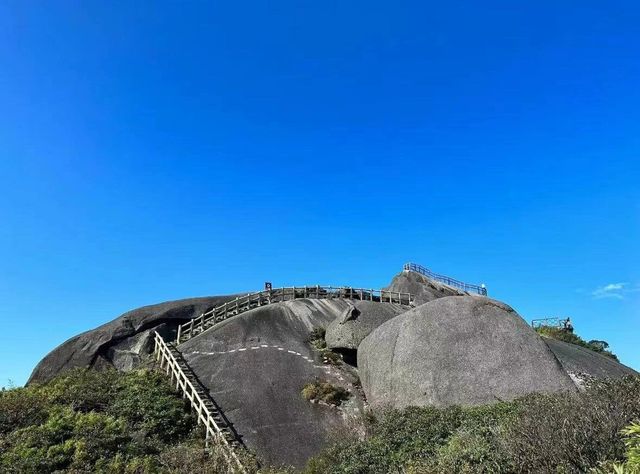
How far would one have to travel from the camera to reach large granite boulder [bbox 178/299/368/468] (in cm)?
1881

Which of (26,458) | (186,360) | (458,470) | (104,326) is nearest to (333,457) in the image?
(458,470)

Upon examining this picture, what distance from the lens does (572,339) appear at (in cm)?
4131

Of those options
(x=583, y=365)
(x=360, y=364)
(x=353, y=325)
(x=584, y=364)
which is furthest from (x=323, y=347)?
(x=584, y=364)

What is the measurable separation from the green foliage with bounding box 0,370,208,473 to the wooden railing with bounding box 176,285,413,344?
21.0 ft

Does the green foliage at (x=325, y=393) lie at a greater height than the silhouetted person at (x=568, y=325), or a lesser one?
lesser

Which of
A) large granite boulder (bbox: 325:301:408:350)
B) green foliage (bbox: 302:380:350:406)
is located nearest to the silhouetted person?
large granite boulder (bbox: 325:301:408:350)

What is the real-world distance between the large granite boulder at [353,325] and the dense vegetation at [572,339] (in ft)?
65.2

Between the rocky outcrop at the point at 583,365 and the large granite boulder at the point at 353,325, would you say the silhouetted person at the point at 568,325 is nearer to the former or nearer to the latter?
the rocky outcrop at the point at 583,365

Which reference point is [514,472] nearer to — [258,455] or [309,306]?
[258,455]

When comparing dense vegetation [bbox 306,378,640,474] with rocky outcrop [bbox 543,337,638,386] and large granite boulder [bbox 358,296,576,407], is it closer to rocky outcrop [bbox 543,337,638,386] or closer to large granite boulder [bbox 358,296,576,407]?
large granite boulder [bbox 358,296,576,407]

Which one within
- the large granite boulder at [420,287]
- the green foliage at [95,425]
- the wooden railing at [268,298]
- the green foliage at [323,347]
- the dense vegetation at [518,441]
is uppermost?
the large granite boulder at [420,287]

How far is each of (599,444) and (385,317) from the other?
1877cm

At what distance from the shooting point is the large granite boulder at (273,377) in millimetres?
18812

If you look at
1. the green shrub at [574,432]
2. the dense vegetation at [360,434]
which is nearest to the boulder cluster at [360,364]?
the dense vegetation at [360,434]
